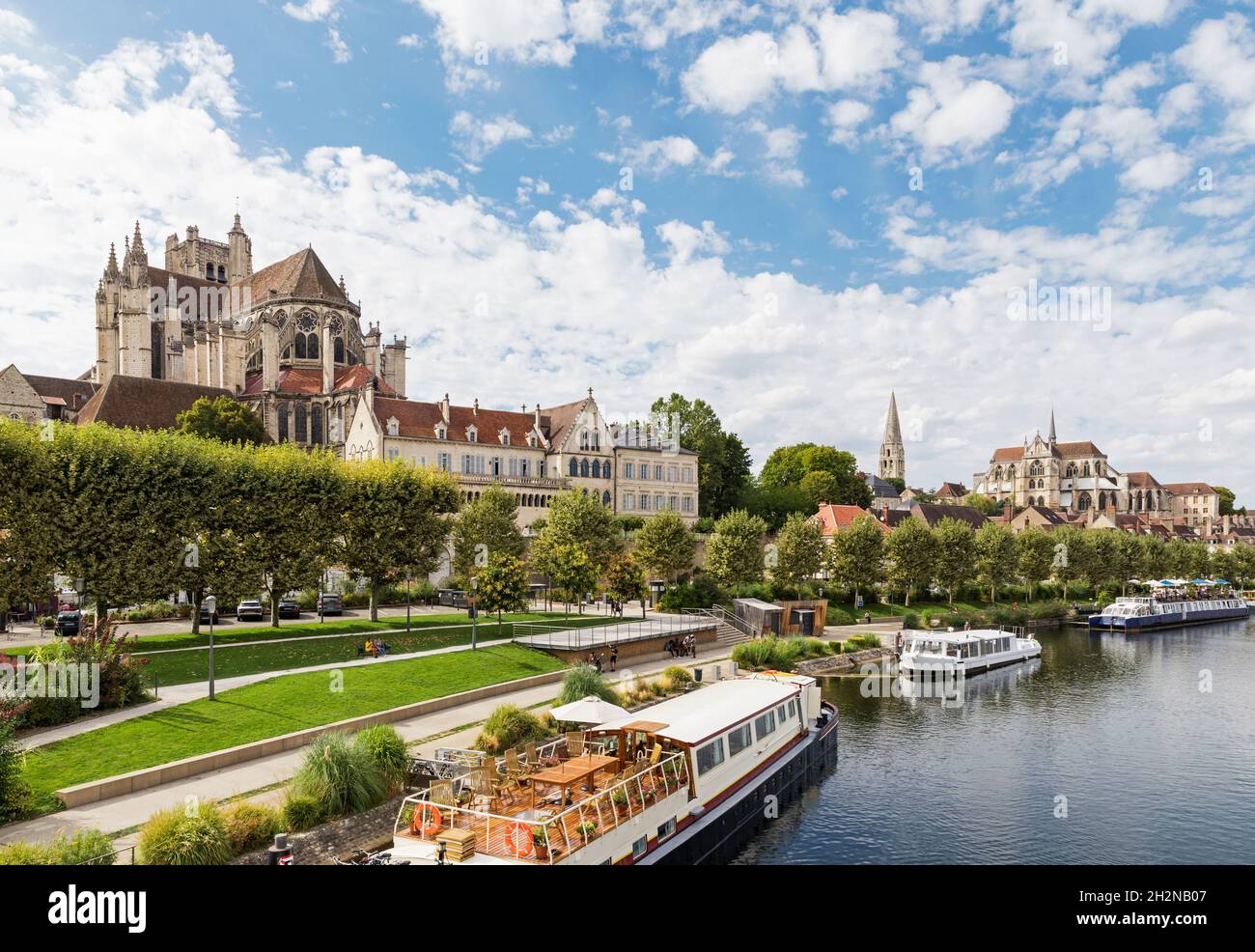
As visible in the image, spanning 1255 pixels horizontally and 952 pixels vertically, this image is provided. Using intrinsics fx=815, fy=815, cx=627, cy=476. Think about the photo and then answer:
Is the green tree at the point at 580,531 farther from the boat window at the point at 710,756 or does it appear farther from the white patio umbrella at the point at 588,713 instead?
the boat window at the point at 710,756

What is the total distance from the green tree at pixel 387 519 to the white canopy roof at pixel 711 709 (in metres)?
24.6

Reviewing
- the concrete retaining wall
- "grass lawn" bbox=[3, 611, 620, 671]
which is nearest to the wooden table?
the concrete retaining wall

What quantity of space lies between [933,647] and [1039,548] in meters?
45.7

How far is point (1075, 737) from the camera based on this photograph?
120 feet

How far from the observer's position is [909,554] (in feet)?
257

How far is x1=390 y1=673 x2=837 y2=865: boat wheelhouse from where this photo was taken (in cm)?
1762

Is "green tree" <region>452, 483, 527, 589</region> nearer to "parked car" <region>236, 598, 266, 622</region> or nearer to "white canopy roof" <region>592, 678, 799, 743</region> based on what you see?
"parked car" <region>236, 598, 266, 622</region>

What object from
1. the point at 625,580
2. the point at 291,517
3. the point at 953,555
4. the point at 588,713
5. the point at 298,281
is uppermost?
the point at 298,281

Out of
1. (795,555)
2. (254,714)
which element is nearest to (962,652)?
(795,555)

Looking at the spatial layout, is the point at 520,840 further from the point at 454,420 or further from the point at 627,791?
the point at 454,420

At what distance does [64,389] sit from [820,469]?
97.6 meters

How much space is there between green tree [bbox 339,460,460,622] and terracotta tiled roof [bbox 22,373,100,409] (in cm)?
6002

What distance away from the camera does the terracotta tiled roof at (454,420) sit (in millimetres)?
74250
